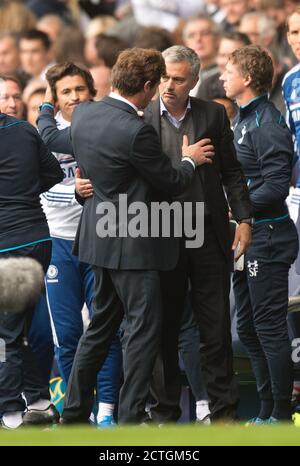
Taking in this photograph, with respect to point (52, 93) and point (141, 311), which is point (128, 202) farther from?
point (52, 93)

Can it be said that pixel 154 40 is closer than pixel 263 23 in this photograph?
Yes

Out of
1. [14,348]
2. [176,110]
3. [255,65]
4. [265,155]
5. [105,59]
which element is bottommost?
[14,348]

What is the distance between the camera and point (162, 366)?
8578mm

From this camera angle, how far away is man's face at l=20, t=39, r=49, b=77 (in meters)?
15.0

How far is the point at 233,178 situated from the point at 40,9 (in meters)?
9.17

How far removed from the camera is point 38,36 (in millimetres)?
15133

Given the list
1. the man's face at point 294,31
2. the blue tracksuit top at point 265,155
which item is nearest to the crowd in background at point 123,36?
the man's face at point 294,31

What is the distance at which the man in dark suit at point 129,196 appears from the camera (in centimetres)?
792

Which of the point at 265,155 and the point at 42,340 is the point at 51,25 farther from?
the point at 265,155

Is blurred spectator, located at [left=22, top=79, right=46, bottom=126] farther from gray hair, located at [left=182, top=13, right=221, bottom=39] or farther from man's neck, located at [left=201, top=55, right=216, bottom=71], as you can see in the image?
gray hair, located at [left=182, top=13, right=221, bottom=39]

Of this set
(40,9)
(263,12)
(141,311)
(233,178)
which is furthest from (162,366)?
(40,9)

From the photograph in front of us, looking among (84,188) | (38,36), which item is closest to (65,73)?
(84,188)

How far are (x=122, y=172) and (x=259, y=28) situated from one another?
217 inches

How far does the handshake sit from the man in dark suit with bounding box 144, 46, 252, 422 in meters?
0.10
